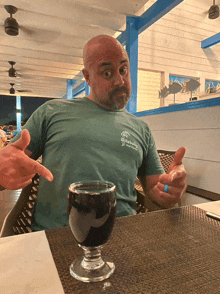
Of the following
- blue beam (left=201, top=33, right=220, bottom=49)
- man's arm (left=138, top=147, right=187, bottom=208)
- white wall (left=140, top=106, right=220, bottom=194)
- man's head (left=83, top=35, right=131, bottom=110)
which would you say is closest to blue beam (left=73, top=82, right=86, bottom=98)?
blue beam (left=201, top=33, right=220, bottom=49)

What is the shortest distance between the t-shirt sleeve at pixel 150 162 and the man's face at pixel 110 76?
0.94 feet

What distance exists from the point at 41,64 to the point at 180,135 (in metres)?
4.75

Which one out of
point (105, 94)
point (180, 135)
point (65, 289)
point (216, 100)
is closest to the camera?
point (65, 289)

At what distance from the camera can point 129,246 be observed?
57 centimetres

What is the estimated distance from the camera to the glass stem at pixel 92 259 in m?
0.47

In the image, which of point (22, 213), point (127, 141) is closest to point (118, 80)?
point (127, 141)

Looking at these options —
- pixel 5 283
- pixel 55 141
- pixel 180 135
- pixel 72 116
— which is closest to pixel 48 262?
pixel 5 283

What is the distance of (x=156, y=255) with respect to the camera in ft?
1.75

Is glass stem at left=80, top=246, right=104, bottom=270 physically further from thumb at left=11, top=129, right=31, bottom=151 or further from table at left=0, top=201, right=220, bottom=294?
thumb at left=11, top=129, right=31, bottom=151

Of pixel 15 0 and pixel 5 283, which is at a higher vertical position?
pixel 15 0

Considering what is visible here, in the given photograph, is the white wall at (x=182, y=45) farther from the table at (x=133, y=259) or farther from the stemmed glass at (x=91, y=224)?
the stemmed glass at (x=91, y=224)

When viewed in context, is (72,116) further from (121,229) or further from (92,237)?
(92,237)

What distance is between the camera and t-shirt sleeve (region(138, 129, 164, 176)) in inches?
46.9

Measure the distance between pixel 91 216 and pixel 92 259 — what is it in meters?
0.12
